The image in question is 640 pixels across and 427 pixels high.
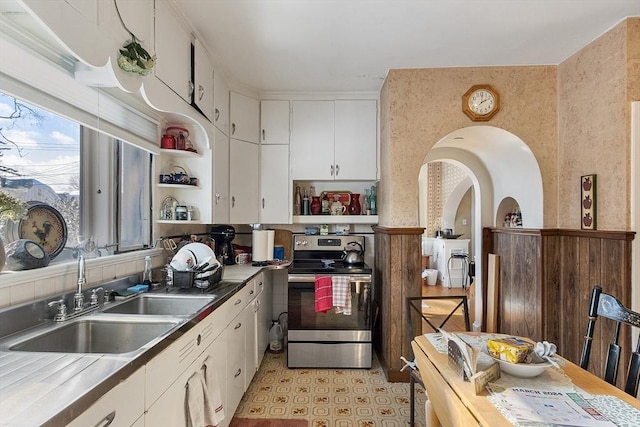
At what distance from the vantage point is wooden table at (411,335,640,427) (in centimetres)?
104

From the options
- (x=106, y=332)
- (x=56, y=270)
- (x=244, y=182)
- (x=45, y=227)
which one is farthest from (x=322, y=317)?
(x=45, y=227)

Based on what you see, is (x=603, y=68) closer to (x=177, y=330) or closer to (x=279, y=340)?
(x=177, y=330)

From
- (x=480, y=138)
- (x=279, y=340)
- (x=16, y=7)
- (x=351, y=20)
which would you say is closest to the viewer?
(x=16, y=7)

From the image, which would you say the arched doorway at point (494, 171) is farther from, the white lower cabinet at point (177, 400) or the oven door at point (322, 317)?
the white lower cabinet at point (177, 400)

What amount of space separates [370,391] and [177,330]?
1827 millimetres

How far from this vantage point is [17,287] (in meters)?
1.33

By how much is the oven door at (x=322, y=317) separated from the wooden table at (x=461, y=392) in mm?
1292

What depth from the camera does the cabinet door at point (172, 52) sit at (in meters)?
1.77

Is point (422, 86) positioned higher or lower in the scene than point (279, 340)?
higher

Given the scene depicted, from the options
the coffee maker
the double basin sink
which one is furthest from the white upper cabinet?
the double basin sink

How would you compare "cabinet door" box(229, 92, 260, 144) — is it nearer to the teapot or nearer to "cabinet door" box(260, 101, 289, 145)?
"cabinet door" box(260, 101, 289, 145)

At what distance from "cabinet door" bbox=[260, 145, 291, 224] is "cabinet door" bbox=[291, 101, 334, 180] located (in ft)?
0.33

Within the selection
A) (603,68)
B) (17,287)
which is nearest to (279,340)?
(17,287)

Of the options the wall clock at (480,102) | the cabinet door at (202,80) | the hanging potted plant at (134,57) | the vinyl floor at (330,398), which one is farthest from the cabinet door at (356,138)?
the hanging potted plant at (134,57)
